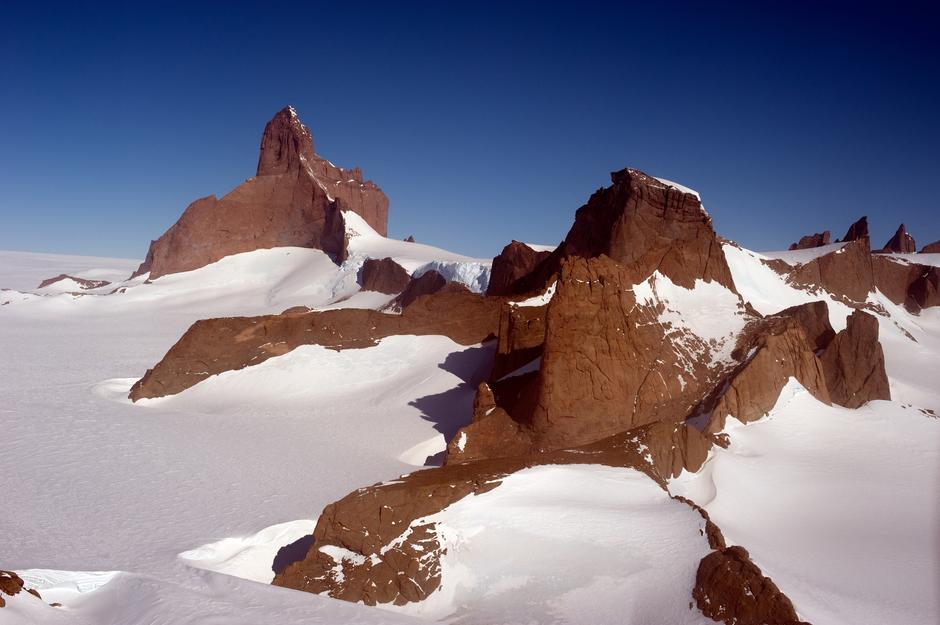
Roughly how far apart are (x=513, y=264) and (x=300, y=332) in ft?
34.5

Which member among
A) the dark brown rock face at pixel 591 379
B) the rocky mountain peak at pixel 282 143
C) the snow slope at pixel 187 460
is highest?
the rocky mountain peak at pixel 282 143

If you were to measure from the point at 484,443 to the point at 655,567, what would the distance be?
5.58m

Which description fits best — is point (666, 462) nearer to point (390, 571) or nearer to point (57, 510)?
point (390, 571)

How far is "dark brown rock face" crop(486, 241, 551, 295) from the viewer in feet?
92.9

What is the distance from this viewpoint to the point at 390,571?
26.7 feet

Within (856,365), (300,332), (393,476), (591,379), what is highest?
(300,332)

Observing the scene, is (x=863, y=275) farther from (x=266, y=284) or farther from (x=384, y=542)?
(x=266, y=284)

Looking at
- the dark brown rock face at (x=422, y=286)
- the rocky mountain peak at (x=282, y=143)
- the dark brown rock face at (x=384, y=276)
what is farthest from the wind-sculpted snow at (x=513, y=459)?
the rocky mountain peak at (x=282, y=143)

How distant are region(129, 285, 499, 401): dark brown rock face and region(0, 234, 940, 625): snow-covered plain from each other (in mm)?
589

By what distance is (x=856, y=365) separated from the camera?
55.8ft

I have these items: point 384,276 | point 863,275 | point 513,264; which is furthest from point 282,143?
point 863,275

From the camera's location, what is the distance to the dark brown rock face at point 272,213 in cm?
4925

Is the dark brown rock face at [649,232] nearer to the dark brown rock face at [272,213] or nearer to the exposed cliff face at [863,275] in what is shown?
the exposed cliff face at [863,275]

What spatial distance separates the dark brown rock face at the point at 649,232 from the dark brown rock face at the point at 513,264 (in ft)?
17.4
